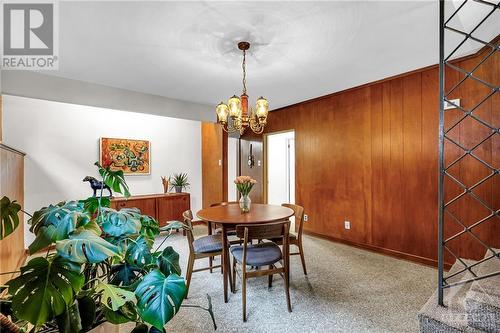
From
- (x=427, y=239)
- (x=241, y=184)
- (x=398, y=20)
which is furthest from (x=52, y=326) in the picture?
(x=427, y=239)

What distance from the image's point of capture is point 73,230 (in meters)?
0.80

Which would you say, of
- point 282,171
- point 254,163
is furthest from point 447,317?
point 282,171

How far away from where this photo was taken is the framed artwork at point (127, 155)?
4109 mm

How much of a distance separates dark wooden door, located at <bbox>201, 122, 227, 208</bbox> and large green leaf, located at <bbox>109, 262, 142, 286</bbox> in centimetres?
408

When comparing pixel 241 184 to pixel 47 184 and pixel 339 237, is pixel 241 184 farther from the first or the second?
pixel 47 184

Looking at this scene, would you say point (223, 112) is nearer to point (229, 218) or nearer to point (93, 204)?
point (229, 218)

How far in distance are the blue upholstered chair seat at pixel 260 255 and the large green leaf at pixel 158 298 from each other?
129 centimetres

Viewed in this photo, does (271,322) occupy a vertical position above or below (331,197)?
below

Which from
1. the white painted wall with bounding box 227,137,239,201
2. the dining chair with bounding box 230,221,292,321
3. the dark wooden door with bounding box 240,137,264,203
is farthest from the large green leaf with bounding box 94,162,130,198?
the white painted wall with bounding box 227,137,239,201

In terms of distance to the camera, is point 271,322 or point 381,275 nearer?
point 271,322

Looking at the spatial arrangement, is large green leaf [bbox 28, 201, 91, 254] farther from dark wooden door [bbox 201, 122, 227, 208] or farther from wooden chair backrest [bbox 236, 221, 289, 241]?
dark wooden door [bbox 201, 122, 227, 208]

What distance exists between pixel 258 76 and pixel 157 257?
2.62 meters

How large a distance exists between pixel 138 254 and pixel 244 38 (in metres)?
2.00

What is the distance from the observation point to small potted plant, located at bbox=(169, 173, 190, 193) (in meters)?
4.64
